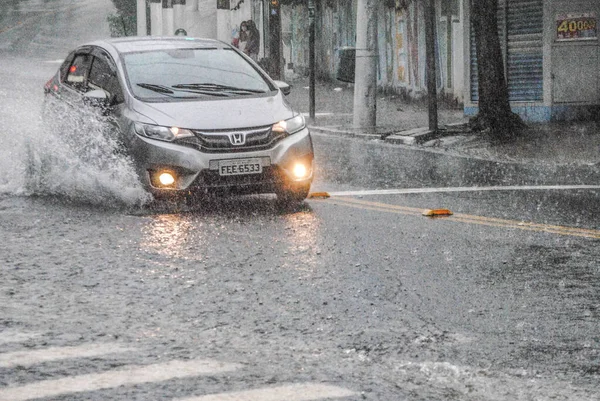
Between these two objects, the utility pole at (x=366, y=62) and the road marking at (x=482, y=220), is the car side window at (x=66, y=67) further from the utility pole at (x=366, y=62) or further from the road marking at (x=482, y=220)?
the utility pole at (x=366, y=62)

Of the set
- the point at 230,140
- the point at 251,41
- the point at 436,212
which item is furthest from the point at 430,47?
the point at 251,41

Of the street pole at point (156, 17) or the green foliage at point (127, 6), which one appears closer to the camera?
the street pole at point (156, 17)

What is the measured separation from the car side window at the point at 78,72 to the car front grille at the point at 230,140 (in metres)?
2.41

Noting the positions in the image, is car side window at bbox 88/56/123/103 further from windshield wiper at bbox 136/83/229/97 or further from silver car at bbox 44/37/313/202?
windshield wiper at bbox 136/83/229/97

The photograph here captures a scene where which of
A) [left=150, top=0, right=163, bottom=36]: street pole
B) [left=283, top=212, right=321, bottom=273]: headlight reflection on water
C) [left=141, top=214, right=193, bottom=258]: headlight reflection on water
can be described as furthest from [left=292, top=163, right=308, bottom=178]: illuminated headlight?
[left=150, top=0, right=163, bottom=36]: street pole

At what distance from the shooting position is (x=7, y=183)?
13.6 metres

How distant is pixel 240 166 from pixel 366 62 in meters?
10.4

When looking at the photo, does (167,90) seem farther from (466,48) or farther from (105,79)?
(466,48)

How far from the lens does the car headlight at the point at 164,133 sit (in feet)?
37.8

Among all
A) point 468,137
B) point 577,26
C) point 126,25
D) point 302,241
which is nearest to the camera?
point 302,241

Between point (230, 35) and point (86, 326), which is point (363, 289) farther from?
point (230, 35)

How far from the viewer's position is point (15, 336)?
684 centimetres

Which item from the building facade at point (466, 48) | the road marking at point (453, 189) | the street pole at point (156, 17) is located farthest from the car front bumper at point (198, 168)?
the street pole at point (156, 17)

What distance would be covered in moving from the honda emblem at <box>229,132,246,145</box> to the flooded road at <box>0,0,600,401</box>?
66cm
